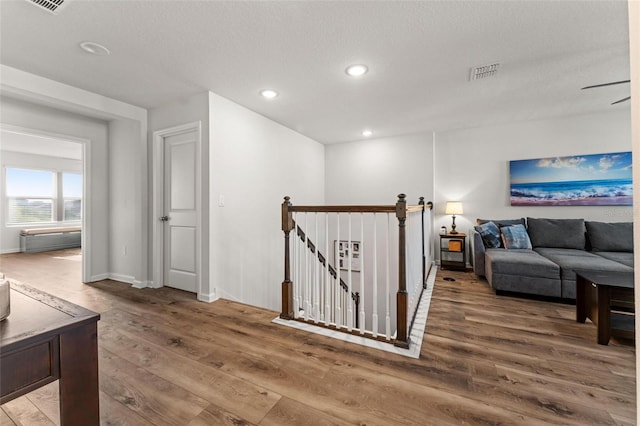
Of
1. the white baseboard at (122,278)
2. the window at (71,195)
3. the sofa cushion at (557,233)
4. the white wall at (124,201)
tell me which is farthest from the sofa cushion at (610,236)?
the window at (71,195)

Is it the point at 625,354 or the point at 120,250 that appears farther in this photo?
the point at 120,250

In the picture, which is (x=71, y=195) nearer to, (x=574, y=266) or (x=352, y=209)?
(x=352, y=209)

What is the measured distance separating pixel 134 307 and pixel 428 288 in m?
3.42

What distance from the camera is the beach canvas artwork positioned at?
12.6ft

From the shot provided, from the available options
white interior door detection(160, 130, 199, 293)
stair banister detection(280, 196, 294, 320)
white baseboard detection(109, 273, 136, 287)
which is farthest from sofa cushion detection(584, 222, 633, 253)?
white baseboard detection(109, 273, 136, 287)

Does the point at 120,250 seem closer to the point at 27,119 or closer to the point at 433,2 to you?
the point at 27,119

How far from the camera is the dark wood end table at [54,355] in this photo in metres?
0.69

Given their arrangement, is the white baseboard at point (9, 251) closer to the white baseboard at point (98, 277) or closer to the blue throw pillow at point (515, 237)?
the white baseboard at point (98, 277)

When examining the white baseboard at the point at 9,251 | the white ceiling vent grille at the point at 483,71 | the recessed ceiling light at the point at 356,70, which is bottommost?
the white baseboard at the point at 9,251

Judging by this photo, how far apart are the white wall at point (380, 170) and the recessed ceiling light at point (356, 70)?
265 cm

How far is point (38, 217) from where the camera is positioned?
6688mm

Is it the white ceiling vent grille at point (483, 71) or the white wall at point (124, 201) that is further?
the white wall at point (124, 201)

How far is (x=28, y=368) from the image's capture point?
28.2 inches

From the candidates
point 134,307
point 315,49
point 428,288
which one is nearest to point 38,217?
point 134,307
